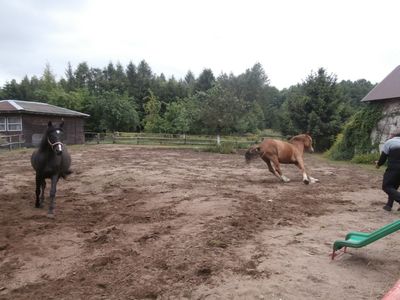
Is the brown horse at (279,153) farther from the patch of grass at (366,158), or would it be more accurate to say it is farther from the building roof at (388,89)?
the building roof at (388,89)

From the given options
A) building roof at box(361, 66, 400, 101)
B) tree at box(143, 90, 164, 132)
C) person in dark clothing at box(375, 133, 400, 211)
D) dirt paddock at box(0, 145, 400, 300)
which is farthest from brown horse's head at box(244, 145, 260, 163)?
tree at box(143, 90, 164, 132)

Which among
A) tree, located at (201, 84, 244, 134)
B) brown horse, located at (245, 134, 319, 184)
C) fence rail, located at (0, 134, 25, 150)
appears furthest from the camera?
tree, located at (201, 84, 244, 134)

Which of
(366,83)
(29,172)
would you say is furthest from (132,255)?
(366,83)

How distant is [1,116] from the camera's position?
2681 centimetres

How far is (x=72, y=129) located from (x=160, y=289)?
29631 millimetres

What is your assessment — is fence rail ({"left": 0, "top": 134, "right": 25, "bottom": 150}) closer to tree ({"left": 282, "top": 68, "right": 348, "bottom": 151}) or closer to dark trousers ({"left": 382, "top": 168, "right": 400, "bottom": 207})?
tree ({"left": 282, "top": 68, "right": 348, "bottom": 151})

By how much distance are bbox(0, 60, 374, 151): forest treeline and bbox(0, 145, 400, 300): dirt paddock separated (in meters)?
19.0

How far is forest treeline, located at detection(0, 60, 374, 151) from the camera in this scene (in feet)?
87.0

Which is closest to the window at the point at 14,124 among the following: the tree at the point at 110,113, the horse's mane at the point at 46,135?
the tree at the point at 110,113

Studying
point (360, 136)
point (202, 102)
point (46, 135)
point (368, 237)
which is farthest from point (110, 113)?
point (368, 237)

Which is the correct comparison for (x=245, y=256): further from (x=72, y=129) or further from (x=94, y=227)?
(x=72, y=129)

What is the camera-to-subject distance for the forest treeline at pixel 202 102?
2652 cm

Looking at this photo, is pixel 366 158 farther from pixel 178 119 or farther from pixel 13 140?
pixel 13 140

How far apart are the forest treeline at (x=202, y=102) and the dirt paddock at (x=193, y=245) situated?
19.0m
